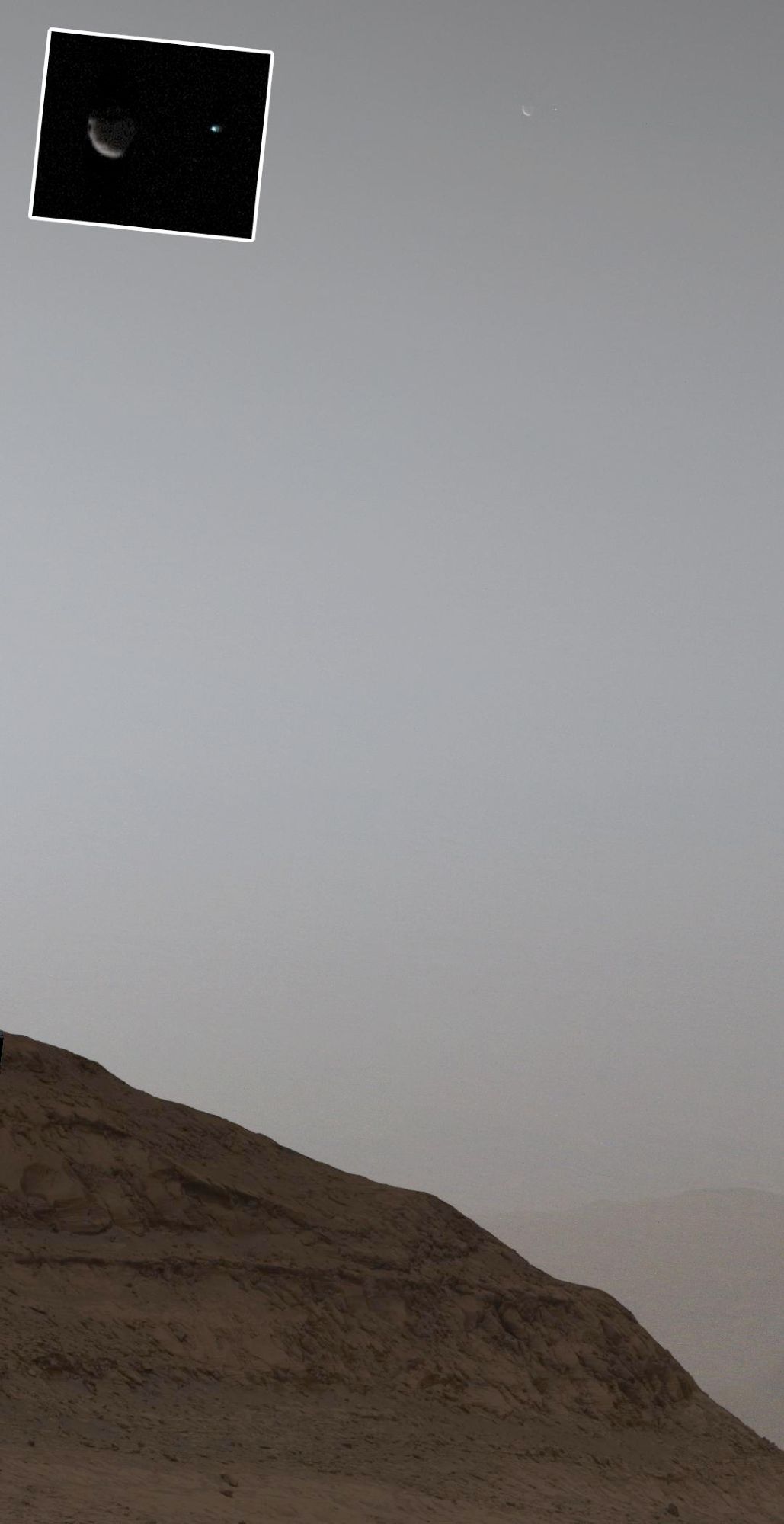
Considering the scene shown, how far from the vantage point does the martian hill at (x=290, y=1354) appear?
14984mm

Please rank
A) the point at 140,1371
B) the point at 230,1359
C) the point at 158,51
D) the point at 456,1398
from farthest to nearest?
the point at 456,1398, the point at 230,1359, the point at 140,1371, the point at 158,51

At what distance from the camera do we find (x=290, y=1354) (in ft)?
64.3

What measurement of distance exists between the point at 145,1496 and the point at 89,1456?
149cm

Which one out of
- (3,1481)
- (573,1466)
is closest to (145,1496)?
(3,1481)

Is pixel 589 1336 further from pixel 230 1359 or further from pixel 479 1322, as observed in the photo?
pixel 230 1359

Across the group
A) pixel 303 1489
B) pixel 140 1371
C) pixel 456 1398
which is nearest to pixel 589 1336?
pixel 456 1398

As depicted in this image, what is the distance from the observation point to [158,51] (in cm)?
546

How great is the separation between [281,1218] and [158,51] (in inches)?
770

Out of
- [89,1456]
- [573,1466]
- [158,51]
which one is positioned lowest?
[573,1466]

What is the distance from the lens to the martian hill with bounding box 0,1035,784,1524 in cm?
1498

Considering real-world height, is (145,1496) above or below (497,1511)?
above

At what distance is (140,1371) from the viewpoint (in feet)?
57.4

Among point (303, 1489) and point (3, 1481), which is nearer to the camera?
point (3, 1481)

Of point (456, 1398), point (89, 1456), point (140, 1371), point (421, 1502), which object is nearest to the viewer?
point (89, 1456)
